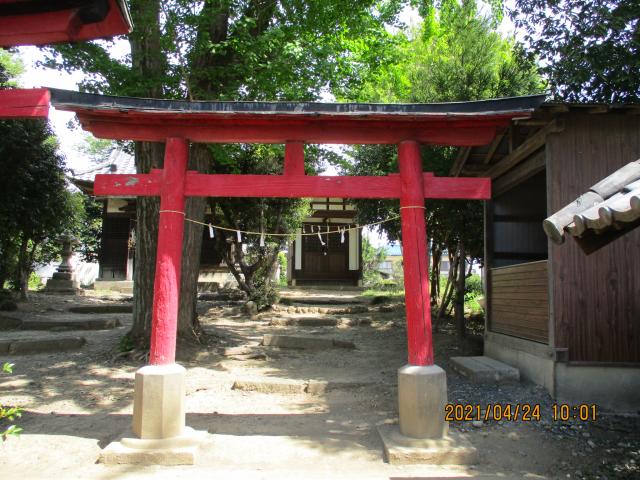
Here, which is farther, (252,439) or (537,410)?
(537,410)

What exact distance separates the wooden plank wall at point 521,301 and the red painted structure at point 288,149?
2397mm

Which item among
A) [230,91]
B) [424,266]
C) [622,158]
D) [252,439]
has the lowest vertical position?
[252,439]

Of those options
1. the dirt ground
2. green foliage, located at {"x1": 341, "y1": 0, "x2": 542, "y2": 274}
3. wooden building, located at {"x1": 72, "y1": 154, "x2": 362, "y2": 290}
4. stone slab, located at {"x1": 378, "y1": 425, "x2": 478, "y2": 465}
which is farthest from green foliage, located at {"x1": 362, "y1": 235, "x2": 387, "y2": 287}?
stone slab, located at {"x1": 378, "y1": 425, "x2": 478, "y2": 465}

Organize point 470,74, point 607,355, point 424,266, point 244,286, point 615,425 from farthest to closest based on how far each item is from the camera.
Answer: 1. point 244,286
2. point 470,74
3. point 607,355
4. point 615,425
5. point 424,266

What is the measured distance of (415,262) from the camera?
4988 millimetres

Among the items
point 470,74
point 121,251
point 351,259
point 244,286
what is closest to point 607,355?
point 470,74

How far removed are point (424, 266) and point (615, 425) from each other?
3.03m

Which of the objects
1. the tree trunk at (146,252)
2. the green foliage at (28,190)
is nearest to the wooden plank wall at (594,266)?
the tree trunk at (146,252)

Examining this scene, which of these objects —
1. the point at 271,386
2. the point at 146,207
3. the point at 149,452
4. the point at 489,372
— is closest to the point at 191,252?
the point at 146,207

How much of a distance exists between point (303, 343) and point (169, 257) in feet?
19.0

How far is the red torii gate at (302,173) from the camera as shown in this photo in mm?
4793

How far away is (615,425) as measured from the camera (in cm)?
542

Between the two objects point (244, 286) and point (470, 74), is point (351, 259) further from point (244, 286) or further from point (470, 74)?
point (470, 74)
